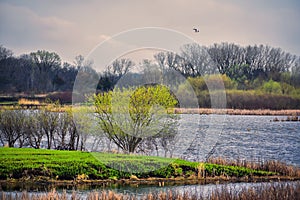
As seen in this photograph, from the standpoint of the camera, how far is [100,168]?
18.2 metres

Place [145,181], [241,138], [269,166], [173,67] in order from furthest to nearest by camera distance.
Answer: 1. [241,138]
2. [173,67]
3. [269,166]
4. [145,181]

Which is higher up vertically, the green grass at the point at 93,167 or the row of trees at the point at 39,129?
the row of trees at the point at 39,129

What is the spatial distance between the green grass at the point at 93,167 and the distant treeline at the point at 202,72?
238 inches

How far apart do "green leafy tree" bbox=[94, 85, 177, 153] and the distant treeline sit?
7.06 ft

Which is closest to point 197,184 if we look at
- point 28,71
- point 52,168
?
point 52,168

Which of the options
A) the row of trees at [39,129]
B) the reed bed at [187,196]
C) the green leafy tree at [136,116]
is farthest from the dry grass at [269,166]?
the row of trees at [39,129]

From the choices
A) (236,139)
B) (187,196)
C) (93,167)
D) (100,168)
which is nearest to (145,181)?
(100,168)

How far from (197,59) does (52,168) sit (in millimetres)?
17474

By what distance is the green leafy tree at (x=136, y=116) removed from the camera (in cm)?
2211

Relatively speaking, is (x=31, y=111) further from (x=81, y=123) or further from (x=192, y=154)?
(x=192, y=154)

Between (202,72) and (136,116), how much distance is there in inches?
500

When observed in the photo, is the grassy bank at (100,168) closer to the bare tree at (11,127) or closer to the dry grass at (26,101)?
the bare tree at (11,127)

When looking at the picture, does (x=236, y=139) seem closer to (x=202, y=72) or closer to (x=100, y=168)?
(x=202, y=72)

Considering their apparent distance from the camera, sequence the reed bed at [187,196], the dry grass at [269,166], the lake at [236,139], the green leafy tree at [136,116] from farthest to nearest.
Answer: the lake at [236,139] → the green leafy tree at [136,116] → the dry grass at [269,166] → the reed bed at [187,196]
